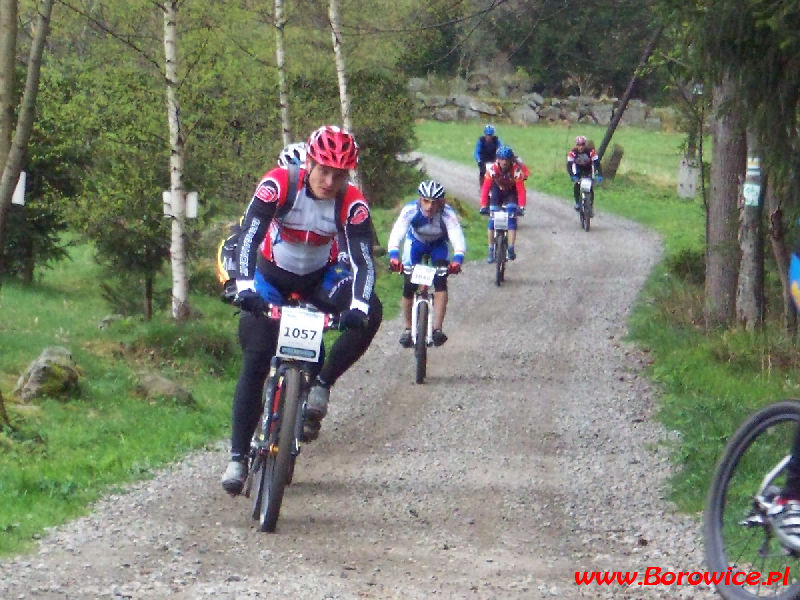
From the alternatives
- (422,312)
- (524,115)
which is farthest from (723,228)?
(524,115)

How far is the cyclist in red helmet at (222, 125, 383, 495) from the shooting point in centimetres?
696

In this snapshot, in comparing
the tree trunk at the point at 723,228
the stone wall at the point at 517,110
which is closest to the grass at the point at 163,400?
the tree trunk at the point at 723,228

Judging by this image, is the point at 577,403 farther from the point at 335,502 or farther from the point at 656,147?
the point at 656,147

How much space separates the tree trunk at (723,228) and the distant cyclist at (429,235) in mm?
3159

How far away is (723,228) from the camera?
14.4 metres

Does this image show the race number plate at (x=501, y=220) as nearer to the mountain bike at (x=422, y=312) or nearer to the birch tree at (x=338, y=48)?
the birch tree at (x=338, y=48)

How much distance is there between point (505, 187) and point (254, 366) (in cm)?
1326

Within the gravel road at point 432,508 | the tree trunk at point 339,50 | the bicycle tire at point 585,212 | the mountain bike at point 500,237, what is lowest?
the gravel road at point 432,508

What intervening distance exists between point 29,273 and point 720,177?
14037 millimetres

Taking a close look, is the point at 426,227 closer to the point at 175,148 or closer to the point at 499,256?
the point at 175,148

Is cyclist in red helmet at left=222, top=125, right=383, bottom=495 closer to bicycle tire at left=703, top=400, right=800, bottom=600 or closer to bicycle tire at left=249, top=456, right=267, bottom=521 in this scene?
bicycle tire at left=249, top=456, right=267, bottom=521

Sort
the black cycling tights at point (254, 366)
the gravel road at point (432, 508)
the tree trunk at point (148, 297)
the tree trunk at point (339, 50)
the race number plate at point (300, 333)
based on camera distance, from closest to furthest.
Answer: the gravel road at point (432, 508) < the race number plate at point (300, 333) < the black cycling tights at point (254, 366) < the tree trunk at point (148, 297) < the tree trunk at point (339, 50)

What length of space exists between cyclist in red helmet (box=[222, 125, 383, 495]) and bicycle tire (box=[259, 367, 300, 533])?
309 mm

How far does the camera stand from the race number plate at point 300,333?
6.80 m
